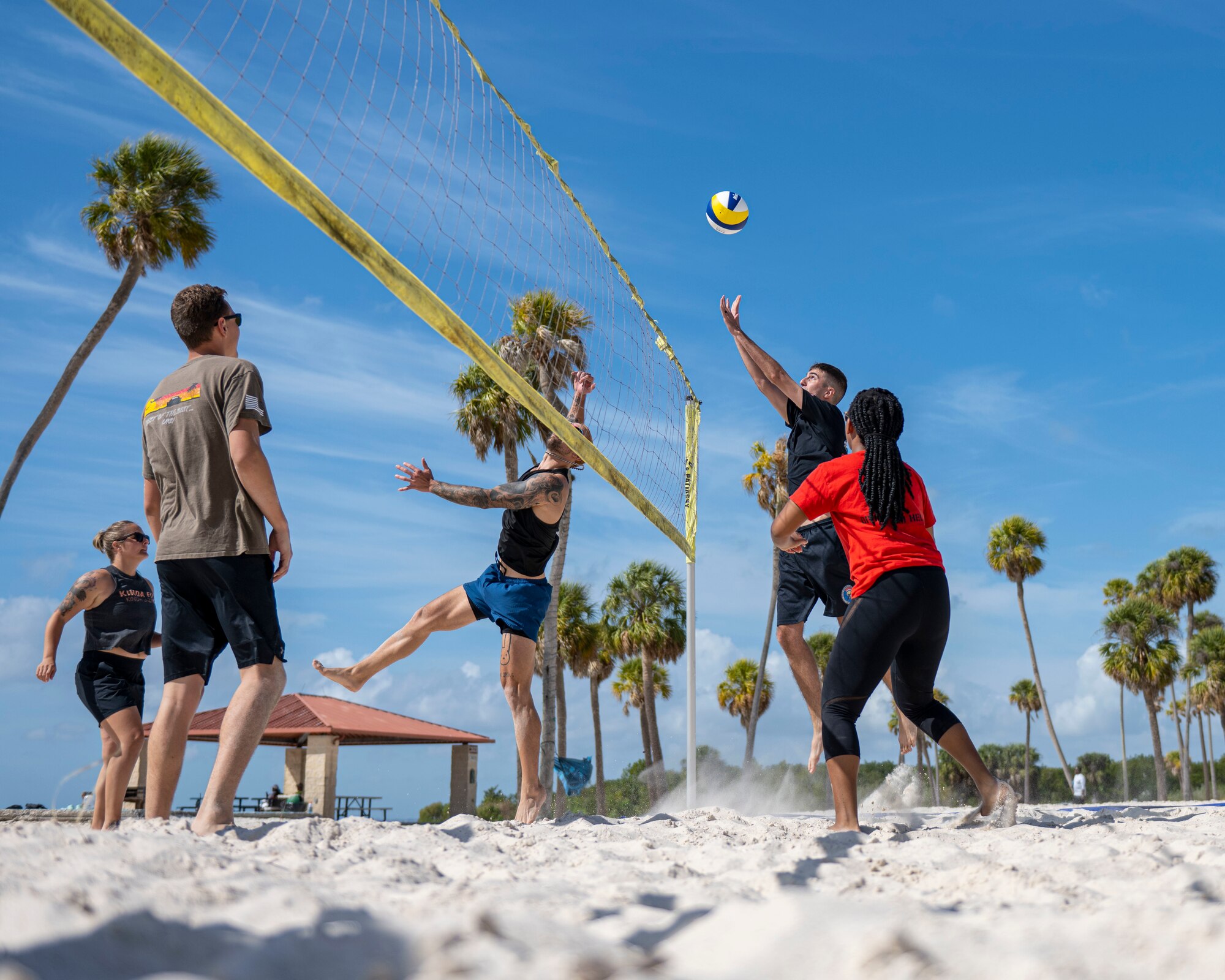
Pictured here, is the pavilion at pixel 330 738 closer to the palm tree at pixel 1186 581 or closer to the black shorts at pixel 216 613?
the black shorts at pixel 216 613

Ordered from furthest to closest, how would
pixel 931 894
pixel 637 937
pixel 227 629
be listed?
pixel 227 629, pixel 931 894, pixel 637 937

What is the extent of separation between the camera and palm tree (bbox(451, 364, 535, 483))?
57.4 feet

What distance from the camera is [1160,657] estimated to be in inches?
1189

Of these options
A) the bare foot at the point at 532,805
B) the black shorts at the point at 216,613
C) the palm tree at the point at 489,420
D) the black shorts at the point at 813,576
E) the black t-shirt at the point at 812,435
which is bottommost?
the bare foot at the point at 532,805

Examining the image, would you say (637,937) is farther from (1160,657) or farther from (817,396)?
(1160,657)

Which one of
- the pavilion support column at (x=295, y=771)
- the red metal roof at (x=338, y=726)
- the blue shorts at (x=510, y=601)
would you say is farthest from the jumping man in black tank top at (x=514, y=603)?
the pavilion support column at (x=295, y=771)

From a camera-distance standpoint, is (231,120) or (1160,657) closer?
(231,120)

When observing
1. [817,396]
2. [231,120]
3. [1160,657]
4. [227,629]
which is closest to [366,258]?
[231,120]

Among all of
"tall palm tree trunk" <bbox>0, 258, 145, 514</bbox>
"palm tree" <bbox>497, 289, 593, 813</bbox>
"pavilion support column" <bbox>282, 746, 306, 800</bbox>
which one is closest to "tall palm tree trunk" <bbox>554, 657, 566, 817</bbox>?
"palm tree" <bbox>497, 289, 593, 813</bbox>

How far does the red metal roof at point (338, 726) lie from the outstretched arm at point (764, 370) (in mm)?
14456

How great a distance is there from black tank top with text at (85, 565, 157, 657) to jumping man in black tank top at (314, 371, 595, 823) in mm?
1227

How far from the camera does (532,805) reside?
393 centimetres

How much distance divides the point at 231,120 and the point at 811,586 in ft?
11.1

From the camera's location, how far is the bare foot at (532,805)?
392cm
